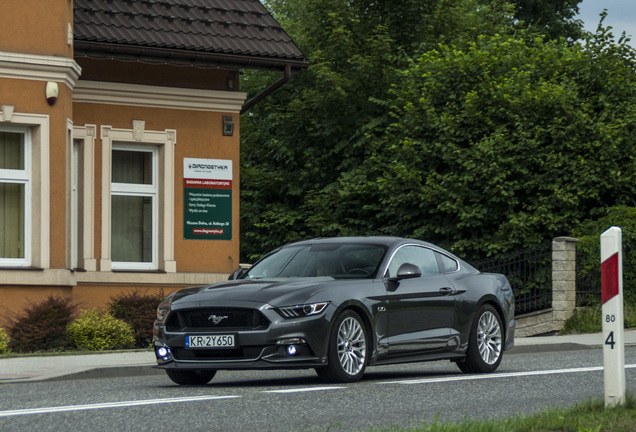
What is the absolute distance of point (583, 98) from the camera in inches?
995

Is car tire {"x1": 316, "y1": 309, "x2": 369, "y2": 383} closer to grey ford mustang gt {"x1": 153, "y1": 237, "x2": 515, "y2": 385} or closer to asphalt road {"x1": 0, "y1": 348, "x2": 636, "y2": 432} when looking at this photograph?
grey ford mustang gt {"x1": 153, "y1": 237, "x2": 515, "y2": 385}

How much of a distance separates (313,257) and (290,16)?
126 feet

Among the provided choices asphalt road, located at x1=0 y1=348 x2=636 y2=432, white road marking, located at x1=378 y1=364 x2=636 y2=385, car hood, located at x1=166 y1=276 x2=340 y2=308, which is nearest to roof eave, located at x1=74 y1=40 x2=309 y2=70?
asphalt road, located at x1=0 y1=348 x2=636 y2=432

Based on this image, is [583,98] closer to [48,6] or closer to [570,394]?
[48,6]

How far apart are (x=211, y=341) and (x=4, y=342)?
20.5 feet

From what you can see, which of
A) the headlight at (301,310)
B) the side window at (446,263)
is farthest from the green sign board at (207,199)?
the headlight at (301,310)

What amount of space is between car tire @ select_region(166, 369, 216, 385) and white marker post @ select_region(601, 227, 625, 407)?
4.55m

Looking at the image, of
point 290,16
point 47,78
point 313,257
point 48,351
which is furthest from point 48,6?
point 290,16

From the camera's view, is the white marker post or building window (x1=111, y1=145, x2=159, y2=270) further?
building window (x1=111, y1=145, x2=159, y2=270)

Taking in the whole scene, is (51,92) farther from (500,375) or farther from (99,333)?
(500,375)

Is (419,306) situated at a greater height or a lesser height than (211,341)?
greater

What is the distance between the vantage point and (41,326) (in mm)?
16547

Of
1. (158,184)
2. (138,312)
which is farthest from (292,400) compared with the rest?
(158,184)

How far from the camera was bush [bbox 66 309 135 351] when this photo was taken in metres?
16.8
